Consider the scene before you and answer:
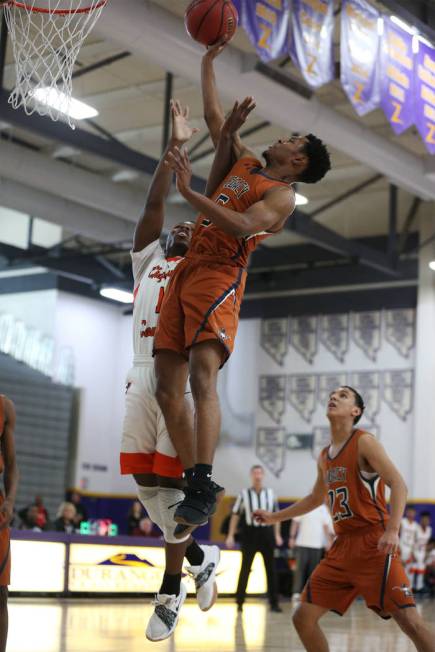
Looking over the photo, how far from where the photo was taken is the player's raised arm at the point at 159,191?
17.3ft

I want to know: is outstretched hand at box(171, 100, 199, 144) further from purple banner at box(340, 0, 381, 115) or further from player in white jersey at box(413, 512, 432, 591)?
player in white jersey at box(413, 512, 432, 591)

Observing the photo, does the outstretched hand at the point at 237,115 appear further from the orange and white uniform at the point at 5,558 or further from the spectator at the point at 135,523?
the spectator at the point at 135,523

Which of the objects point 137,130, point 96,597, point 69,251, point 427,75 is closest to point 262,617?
point 96,597

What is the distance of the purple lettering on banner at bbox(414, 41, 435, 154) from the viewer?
490 inches

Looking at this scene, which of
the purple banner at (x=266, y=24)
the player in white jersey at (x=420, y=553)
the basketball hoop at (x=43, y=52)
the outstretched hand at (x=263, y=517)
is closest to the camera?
the outstretched hand at (x=263, y=517)

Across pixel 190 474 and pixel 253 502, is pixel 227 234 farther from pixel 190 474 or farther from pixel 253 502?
pixel 253 502

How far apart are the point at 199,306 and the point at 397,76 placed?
8.20m

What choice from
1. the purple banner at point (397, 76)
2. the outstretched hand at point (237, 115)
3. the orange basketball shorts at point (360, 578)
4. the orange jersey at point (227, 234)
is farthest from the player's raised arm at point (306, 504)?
the purple banner at point (397, 76)

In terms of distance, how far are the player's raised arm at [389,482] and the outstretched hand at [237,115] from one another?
235cm

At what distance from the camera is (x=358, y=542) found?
6.60 m

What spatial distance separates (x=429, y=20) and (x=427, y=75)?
0.70m

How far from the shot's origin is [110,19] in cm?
1235

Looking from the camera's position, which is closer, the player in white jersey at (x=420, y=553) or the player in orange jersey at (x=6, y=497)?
the player in orange jersey at (x=6, y=497)

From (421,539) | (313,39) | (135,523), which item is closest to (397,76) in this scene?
(313,39)
